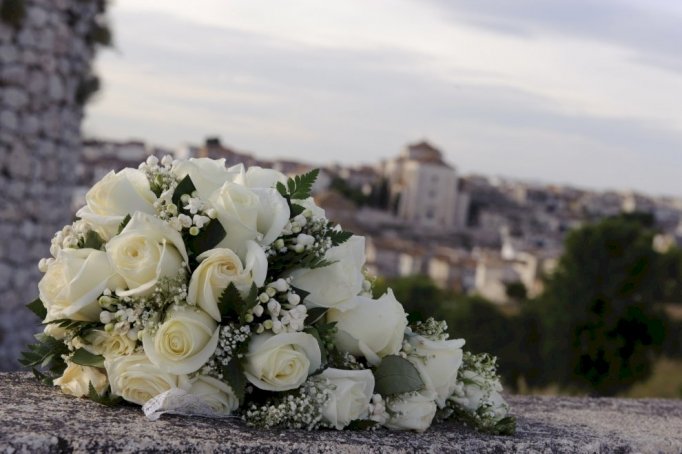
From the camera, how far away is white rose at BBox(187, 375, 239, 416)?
2213mm

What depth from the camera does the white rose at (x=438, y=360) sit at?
2.47m

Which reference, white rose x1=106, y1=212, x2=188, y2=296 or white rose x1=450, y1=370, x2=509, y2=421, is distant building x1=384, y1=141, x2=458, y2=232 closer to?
white rose x1=450, y1=370, x2=509, y2=421

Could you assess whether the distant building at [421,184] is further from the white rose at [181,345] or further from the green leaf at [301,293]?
the white rose at [181,345]

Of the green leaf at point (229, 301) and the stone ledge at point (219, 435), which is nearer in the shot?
the stone ledge at point (219, 435)

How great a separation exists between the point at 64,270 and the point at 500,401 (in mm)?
1194

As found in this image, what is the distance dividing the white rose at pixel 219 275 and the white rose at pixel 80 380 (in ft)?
1.03

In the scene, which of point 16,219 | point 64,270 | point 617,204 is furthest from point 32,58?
point 617,204

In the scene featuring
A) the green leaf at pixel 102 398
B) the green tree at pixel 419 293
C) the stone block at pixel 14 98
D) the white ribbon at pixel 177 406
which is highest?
the stone block at pixel 14 98

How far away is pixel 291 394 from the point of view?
2.22 metres

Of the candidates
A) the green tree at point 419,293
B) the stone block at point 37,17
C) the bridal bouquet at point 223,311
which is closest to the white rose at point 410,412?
the bridal bouquet at point 223,311

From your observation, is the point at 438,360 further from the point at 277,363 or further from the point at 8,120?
the point at 8,120

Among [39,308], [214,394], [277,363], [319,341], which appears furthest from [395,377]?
[39,308]

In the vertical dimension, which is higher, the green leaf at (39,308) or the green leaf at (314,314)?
the green leaf at (314,314)

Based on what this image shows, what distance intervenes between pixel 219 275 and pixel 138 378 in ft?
0.99
